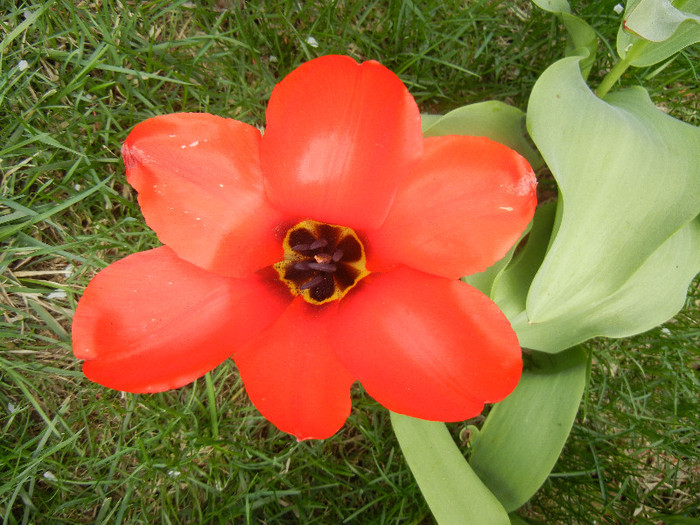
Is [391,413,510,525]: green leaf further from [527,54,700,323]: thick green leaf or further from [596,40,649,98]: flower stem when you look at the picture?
[596,40,649,98]: flower stem

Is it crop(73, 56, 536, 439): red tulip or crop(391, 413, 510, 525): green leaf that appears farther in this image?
crop(391, 413, 510, 525): green leaf

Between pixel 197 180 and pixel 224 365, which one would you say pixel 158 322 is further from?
pixel 224 365

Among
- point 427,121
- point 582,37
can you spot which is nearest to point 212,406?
point 427,121

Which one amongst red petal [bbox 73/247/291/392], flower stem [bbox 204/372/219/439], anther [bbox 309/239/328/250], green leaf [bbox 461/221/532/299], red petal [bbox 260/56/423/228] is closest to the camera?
red petal [bbox 260/56/423/228]

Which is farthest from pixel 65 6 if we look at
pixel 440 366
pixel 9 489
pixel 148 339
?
pixel 440 366

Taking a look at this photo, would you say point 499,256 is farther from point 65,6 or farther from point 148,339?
point 65,6

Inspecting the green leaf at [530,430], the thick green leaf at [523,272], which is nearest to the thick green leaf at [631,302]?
the thick green leaf at [523,272]

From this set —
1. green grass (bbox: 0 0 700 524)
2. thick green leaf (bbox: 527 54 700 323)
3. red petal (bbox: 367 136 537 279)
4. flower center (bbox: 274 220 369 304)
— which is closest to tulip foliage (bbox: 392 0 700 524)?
thick green leaf (bbox: 527 54 700 323)
